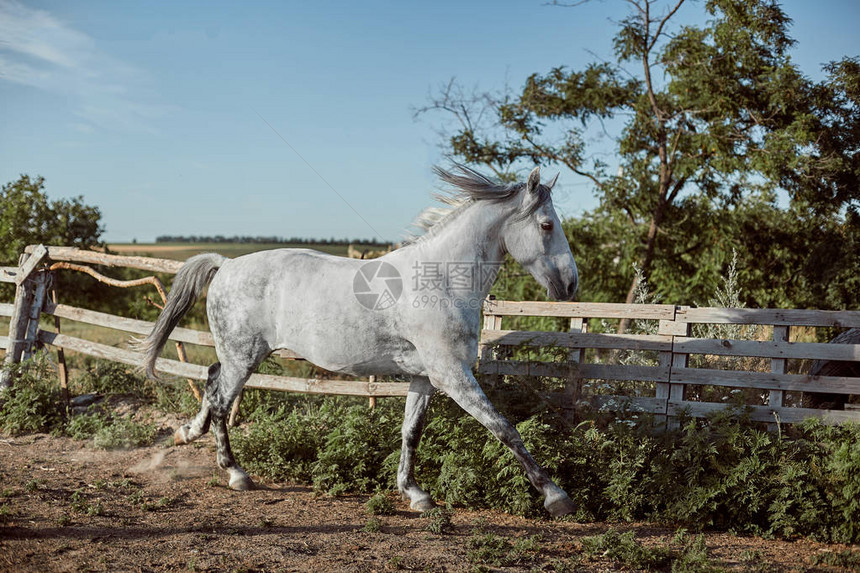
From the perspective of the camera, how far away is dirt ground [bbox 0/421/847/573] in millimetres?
3625

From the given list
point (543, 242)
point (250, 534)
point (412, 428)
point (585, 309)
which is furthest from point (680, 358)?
point (250, 534)

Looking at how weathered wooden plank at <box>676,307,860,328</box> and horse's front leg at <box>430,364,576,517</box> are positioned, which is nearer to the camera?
horse's front leg at <box>430,364,576,517</box>

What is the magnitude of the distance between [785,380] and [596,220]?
272 inches

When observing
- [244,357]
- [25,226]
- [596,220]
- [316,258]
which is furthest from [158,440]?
[596,220]

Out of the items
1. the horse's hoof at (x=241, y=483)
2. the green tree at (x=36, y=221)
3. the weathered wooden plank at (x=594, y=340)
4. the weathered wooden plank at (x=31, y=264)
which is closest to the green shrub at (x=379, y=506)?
the horse's hoof at (x=241, y=483)

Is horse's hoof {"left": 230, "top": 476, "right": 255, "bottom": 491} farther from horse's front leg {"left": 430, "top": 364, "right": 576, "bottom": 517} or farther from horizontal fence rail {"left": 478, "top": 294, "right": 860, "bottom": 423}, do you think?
horizontal fence rail {"left": 478, "top": 294, "right": 860, "bottom": 423}

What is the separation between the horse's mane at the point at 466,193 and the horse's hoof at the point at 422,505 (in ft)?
6.41

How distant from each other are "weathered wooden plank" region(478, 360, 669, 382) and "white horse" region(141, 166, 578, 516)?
3.84ft

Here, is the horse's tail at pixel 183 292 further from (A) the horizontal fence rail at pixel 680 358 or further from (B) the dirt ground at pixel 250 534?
(A) the horizontal fence rail at pixel 680 358

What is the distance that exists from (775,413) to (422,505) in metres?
2.83

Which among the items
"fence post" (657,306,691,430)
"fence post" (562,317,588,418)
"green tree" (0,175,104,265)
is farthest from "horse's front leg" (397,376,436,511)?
"green tree" (0,175,104,265)

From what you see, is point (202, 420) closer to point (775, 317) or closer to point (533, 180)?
point (533, 180)

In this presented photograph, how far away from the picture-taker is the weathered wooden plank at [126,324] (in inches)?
265

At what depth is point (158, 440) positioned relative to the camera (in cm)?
673
